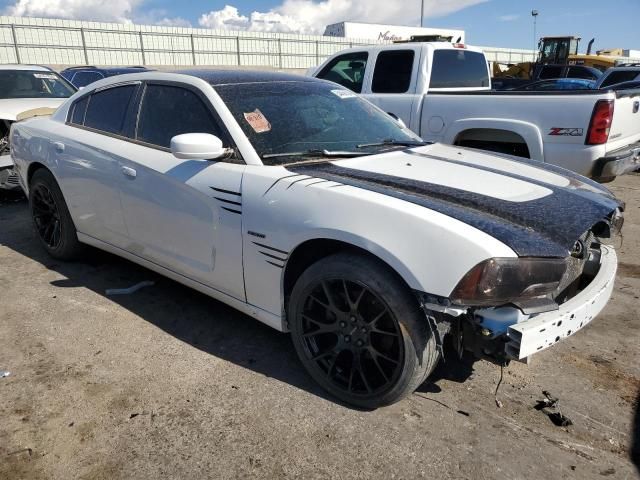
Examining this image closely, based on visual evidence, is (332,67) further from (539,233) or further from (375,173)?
(539,233)

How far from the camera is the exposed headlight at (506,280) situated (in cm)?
218

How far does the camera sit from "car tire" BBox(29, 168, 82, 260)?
4441mm

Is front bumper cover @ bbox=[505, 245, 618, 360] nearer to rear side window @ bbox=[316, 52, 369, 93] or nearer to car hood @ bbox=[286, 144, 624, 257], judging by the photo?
car hood @ bbox=[286, 144, 624, 257]

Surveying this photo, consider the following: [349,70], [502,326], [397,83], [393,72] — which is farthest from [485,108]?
[502,326]

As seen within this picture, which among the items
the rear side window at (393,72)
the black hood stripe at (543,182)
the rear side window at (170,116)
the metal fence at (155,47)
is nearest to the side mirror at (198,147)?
the rear side window at (170,116)

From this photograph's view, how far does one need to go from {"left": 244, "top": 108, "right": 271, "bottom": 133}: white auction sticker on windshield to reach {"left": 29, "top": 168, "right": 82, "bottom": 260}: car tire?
6.88 ft

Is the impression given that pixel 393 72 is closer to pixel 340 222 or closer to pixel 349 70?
pixel 349 70

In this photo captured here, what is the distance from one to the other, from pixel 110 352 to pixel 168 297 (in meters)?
0.83

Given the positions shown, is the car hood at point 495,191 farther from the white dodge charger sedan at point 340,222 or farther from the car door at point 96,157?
the car door at point 96,157

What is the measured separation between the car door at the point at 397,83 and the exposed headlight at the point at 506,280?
172 inches

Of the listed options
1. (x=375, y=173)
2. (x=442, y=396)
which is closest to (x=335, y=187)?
(x=375, y=173)


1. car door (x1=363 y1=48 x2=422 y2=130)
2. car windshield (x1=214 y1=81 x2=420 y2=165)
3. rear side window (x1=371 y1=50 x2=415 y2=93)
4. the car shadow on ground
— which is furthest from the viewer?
rear side window (x1=371 y1=50 x2=415 y2=93)

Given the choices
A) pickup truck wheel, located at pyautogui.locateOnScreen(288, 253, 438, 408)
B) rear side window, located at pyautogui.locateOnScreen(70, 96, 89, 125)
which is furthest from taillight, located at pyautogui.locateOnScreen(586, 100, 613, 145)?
rear side window, located at pyautogui.locateOnScreen(70, 96, 89, 125)

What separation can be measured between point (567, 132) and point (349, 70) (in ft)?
10.6
